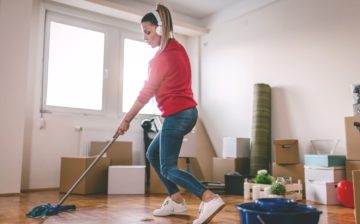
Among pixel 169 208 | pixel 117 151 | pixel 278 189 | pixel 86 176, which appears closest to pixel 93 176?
pixel 86 176

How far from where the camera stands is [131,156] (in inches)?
155

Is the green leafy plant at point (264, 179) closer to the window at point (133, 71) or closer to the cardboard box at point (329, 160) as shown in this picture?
the cardboard box at point (329, 160)

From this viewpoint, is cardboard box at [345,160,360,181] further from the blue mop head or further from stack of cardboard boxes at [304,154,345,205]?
the blue mop head

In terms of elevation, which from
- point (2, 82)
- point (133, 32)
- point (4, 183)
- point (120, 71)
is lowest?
point (4, 183)

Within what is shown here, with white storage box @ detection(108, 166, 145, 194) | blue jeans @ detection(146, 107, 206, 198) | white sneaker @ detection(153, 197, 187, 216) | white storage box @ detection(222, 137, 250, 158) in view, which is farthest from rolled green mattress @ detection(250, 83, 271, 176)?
blue jeans @ detection(146, 107, 206, 198)

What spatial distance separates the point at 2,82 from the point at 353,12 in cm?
332

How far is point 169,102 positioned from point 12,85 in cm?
207

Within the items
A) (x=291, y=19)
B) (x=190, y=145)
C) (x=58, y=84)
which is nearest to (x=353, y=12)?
(x=291, y=19)

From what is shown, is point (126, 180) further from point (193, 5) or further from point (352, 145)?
point (193, 5)

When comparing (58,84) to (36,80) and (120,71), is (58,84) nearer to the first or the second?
(36,80)

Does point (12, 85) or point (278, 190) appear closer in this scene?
point (278, 190)

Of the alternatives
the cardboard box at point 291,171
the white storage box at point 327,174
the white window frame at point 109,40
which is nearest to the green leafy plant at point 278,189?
the white storage box at point 327,174

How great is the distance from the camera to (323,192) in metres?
2.86

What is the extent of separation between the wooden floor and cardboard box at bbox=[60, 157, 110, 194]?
0.78 feet
